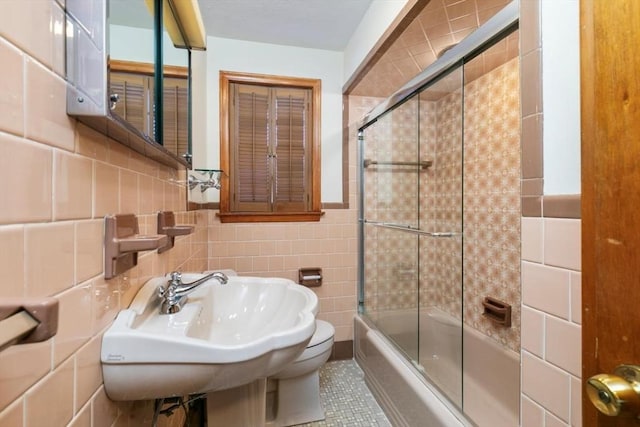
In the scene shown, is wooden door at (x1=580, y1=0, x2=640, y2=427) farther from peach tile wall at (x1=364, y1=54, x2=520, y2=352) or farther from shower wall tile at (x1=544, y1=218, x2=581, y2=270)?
peach tile wall at (x1=364, y1=54, x2=520, y2=352)

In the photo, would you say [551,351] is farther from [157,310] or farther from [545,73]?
[157,310]

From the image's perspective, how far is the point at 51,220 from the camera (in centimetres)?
52

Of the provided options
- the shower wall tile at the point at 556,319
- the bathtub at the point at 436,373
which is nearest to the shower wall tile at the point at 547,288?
the shower wall tile at the point at 556,319

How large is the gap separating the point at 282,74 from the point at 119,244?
77.3 inches

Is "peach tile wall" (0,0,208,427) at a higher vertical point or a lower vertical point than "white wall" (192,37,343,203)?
lower

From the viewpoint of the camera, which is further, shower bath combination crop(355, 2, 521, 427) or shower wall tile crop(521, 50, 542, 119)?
shower bath combination crop(355, 2, 521, 427)

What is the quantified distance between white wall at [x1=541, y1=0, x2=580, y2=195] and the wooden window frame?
1.69m

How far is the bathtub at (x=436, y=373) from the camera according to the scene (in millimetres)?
1405

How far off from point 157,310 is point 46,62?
2.49 feet

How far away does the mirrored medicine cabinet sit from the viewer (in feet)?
1.92

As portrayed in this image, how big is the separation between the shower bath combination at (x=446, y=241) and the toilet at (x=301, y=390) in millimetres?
399

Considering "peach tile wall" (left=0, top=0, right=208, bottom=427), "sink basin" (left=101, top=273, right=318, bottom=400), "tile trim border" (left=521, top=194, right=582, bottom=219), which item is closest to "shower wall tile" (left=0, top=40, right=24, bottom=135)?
"peach tile wall" (left=0, top=0, right=208, bottom=427)

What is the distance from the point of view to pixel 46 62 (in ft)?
1.67

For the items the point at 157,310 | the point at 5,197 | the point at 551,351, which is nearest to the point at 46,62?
the point at 5,197
